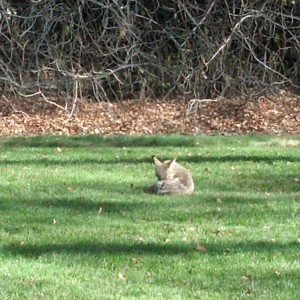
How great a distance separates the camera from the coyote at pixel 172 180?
466 inches

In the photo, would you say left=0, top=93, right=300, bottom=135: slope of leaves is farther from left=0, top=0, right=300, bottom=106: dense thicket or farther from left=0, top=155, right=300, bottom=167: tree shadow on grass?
left=0, top=155, right=300, bottom=167: tree shadow on grass

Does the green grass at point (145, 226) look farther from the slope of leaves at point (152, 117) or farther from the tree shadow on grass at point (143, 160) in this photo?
the slope of leaves at point (152, 117)

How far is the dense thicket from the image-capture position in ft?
79.4

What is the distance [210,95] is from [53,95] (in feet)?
13.3

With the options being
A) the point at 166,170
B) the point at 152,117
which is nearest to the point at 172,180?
the point at 166,170

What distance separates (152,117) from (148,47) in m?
2.92

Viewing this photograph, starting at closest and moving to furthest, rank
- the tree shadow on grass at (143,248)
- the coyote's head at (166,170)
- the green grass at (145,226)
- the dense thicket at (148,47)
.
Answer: the green grass at (145,226)
the tree shadow on grass at (143,248)
the coyote's head at (166,170)
the dense thicket at (148,47)

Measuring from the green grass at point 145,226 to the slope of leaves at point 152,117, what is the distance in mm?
5008

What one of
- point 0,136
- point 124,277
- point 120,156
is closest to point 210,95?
point 0,136

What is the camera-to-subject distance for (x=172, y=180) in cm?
1188

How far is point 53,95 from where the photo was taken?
24.4 meters

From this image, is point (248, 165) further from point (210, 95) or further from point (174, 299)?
point (210, 95)

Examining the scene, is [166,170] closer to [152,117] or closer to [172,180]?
[172,180]

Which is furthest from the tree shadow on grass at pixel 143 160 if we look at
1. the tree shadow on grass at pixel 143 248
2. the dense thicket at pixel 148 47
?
the dense thicket at pixel 148 47
